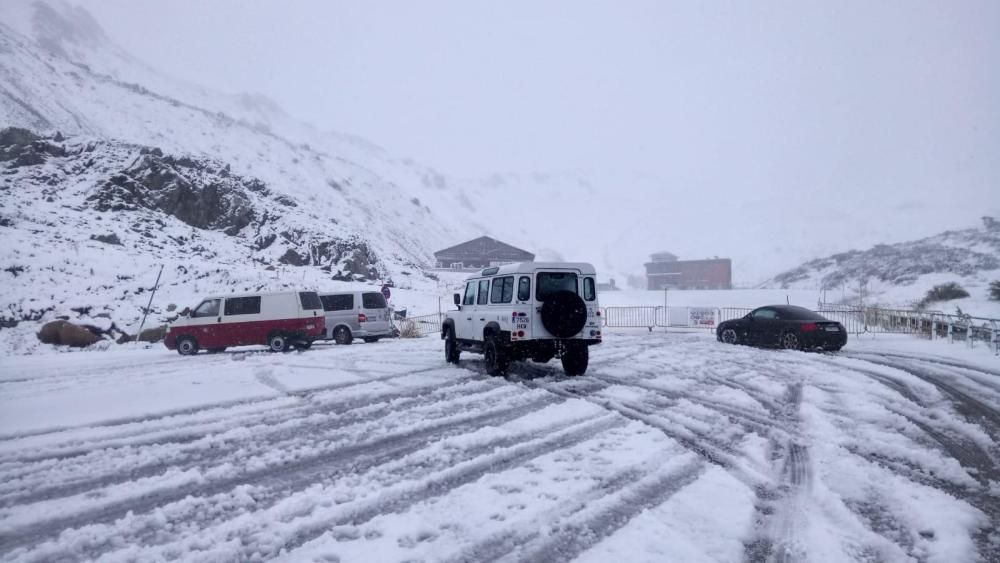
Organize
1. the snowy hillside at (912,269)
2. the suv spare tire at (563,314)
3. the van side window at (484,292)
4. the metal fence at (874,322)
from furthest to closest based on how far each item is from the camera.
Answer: the snowy hillside at (912,269) → the metal fence at (874,322) → the van side window at (484,292) → the suv spare tire at (563,314)

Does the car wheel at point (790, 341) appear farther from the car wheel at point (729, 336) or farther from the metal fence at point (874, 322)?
the metal fence at point (874, 322)

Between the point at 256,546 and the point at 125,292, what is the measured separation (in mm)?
26382

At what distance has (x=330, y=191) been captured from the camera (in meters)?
72.1

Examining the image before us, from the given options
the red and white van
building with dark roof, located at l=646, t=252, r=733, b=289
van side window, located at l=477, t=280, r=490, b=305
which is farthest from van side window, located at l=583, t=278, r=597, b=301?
building with dark roof, located at l=646, t=252, r=733, b=289

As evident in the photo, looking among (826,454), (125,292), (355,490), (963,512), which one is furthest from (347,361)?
(125,292)

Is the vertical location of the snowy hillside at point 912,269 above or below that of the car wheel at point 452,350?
above

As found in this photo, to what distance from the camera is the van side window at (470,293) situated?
12377 mm

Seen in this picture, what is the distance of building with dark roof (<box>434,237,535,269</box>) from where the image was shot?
64.3 meters

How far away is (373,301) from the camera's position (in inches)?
773

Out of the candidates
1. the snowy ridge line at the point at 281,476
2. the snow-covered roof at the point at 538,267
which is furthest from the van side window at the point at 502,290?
the snowy ridge line at the point at 281,476

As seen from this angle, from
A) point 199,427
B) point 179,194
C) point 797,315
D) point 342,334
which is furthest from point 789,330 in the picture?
point 179,194

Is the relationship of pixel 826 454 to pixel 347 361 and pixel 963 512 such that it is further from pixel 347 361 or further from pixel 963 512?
pixel 347 361

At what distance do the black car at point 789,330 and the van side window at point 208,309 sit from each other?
18.3 m

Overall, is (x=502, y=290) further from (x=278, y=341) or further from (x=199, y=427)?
(x=278, y=341)
